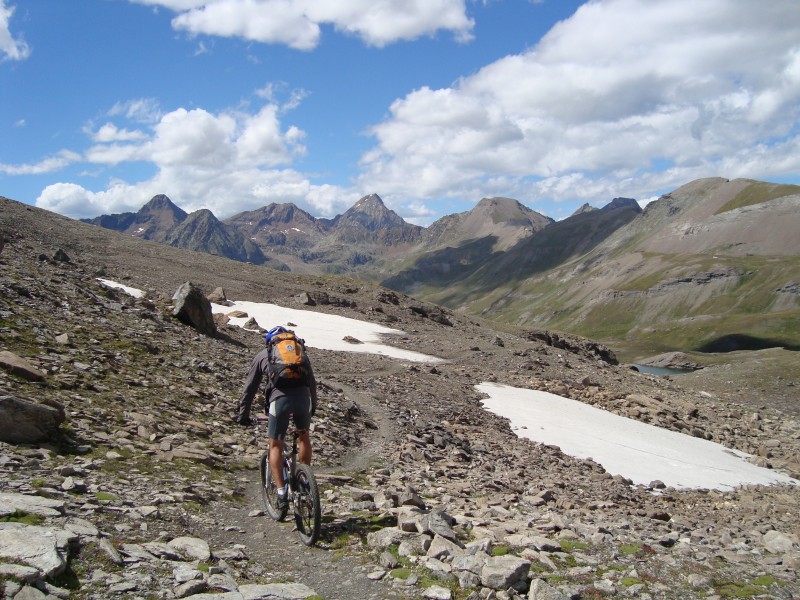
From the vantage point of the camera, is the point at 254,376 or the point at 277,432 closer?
the point at 277,432

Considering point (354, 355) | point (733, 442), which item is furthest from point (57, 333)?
point (733, 442)

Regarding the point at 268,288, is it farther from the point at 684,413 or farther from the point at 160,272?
the point at 684,413

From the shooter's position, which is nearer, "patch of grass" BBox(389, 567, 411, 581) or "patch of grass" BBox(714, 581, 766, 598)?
"patch of grass" BBox(389, 567, 411, 581)

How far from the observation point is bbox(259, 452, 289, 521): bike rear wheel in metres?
10.2

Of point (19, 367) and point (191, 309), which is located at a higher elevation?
point (191, 309)

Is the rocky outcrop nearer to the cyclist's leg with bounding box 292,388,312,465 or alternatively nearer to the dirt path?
the dirt path

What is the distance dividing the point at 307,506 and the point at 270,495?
161cm

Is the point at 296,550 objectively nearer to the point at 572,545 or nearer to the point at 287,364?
the point at 287,364

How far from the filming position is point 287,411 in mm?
9914

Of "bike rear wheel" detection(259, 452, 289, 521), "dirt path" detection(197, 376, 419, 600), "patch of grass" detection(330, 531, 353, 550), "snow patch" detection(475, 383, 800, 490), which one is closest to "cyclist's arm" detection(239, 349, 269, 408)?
"bike rear wheel" detection(259, 452, 289, 521)

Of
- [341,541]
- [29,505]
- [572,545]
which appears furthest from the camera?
[572,545]

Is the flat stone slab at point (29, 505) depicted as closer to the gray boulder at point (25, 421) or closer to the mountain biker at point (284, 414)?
the gray boulder at point (25, 421)

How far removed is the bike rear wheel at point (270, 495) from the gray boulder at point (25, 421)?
4.09m

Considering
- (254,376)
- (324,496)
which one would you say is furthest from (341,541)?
Result: (254,376)
